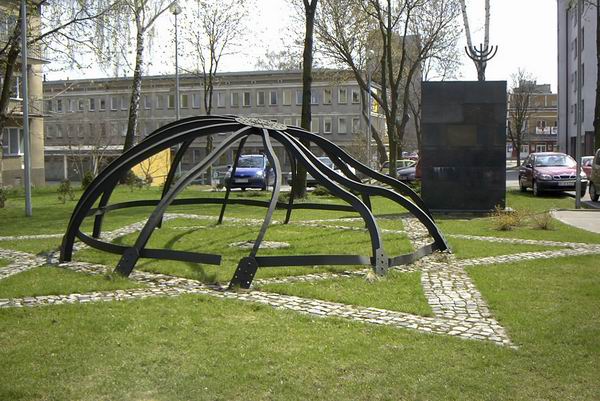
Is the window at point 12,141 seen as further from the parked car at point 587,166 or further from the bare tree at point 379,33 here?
the parked car at point 587,166

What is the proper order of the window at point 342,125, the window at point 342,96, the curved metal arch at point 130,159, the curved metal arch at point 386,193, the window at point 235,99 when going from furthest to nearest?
the window at point 235,99
the window at point 342,125
the window at point 342,96
the curved metal arch at point 386,193
the curved metal arch at point 130,159

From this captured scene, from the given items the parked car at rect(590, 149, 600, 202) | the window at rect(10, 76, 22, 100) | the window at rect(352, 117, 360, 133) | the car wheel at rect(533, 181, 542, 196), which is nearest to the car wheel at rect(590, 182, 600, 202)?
the parked car at rect(590, 149, 600, 202)

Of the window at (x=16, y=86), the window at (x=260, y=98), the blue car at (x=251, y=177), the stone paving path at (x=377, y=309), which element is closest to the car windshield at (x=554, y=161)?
the blue car at (x=251, y=177)

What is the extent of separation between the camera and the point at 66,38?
71.7 feet

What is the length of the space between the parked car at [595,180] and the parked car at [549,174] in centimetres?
137

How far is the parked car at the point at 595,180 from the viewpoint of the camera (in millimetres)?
22391

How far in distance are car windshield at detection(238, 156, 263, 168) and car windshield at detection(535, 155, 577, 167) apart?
12.3 m

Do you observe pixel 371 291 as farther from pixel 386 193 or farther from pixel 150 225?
pixel 150 225

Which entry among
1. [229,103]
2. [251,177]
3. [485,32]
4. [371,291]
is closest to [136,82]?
[251,177]

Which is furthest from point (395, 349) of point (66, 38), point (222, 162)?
point (222, 162)

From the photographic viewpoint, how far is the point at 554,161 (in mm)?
26625

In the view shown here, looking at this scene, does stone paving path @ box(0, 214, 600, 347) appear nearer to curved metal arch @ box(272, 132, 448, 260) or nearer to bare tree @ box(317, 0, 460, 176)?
curved metal arch @ box(272, 132, 448, 260)

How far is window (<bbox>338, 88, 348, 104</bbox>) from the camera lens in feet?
223

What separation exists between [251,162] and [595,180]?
15624 millimetres
